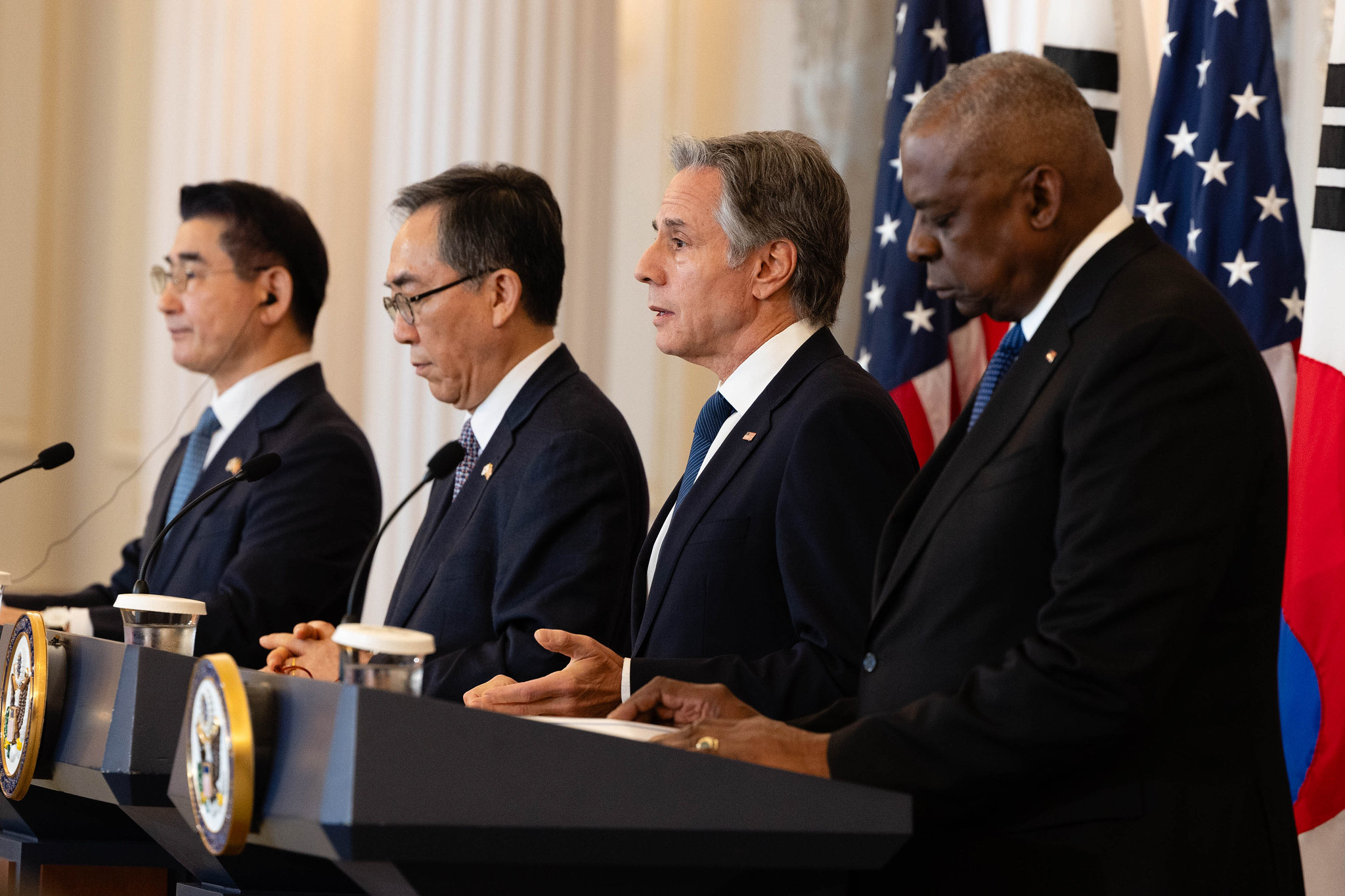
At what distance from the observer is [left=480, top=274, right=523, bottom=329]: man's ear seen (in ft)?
10.4

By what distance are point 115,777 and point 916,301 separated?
8.82ft

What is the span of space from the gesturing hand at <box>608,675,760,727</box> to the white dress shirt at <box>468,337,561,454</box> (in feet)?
3.91

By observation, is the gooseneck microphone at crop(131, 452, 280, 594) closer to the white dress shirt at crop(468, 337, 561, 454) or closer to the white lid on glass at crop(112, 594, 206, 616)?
the white lid on glass at crop(112, 594, 206, 616)

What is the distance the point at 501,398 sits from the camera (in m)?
3.12

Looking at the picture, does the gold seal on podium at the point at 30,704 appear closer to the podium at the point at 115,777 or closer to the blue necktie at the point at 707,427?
the podium at the point at 115,777

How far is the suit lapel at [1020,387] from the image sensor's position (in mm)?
1762

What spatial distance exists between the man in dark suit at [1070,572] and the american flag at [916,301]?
2295 mm

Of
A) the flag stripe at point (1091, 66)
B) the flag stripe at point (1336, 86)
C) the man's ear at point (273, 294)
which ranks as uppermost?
the flag stripe at point (1091, 66)

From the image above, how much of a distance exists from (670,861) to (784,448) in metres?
1.05

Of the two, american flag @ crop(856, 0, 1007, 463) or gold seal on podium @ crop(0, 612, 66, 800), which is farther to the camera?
american flag @ crop(856, 0, 1007, 463)

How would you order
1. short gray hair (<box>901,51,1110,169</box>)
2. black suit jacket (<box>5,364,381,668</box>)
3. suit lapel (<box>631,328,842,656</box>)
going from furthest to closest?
black suit jacket (<box>5,364,381,668</box>) → suit lapel (<box>631,328,842,656</box>) → short gray hair (<box>901,51,1110,169</box>)

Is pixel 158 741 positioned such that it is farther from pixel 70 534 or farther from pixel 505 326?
pixel 70 534

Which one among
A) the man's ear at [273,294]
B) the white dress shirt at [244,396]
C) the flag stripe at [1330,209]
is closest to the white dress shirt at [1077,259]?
the flag stripe at [1330,209]

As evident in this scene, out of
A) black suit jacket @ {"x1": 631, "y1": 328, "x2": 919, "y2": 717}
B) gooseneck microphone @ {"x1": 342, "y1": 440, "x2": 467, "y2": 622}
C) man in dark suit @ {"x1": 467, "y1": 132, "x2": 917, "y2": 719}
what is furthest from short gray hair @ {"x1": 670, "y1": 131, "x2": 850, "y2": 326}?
gooseneck microphone @ {"x1": 342, "y1": 440, "x2": 467, "y2": 622}
